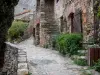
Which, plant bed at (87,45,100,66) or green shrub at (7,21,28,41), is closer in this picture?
plant bed at (87,45,100,66)

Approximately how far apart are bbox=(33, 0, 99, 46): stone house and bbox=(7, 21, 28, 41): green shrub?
2.75 metres

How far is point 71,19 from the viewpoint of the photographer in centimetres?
1349

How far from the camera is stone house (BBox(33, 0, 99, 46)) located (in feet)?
33.8

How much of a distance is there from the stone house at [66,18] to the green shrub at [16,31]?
9.01 ft

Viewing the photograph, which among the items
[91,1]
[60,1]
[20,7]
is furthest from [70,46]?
[20,7]

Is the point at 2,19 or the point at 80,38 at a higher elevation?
the point at 2,19

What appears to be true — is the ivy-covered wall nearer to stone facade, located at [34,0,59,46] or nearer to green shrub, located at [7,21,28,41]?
stone facade, located at [34,0,59,46]

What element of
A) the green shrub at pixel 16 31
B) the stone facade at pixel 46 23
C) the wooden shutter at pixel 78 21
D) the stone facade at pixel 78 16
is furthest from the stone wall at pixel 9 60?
the green shrub at pixel 16 31

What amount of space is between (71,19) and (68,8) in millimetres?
849

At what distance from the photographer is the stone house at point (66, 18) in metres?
10.3

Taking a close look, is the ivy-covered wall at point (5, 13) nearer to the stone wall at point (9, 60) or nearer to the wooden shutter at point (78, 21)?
the stone wall at point (9, 60)

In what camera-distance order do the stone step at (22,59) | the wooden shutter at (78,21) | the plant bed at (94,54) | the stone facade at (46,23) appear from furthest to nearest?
1. the stone facade at (46,23)
2. the wooden shutter at (78,21)
3. the plant bed at (94,54)
4. the stone step at (22,59)

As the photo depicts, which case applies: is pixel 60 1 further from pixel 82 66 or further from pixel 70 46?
pixel 82 66

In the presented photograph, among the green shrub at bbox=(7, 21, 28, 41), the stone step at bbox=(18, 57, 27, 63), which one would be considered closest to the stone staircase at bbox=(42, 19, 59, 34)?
the green shrub at bbox=(7, 21, 28, 41)
